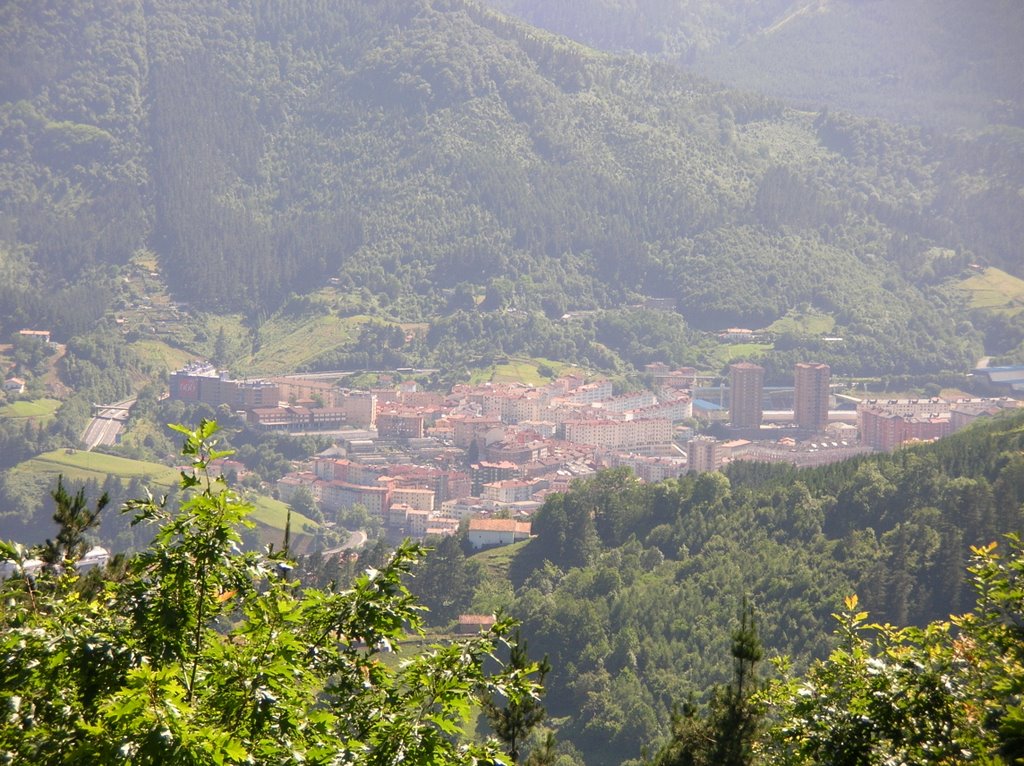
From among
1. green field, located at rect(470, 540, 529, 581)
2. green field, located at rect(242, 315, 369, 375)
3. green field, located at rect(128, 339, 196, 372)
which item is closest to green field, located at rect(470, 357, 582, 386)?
green field, located at rect(242, 315, 369, 375)

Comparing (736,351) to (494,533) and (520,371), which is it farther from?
(494,533)

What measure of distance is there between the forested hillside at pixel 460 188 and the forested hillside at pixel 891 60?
75.2 feet

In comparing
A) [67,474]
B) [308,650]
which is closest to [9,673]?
[308,650]

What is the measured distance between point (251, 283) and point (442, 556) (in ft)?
222

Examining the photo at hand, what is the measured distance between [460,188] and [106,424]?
2063 inches

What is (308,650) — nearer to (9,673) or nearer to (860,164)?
(9,673)

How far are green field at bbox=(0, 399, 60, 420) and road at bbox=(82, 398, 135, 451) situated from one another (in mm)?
2570

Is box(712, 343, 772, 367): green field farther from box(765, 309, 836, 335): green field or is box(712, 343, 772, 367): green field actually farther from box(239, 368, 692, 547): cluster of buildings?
box(239, 368, 692, 547): cluster of buildings

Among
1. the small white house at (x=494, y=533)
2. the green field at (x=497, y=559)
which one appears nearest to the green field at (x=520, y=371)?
the small white house at (x=494, y=533)

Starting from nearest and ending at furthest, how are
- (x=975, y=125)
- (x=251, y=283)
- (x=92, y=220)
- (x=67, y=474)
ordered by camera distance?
(x=67, y=474) < (x=251, y=283) < (x=92, y=220) < (x=975, y=125)

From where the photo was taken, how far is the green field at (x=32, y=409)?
75.2 meters

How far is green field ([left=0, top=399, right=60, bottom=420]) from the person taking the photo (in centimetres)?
7519

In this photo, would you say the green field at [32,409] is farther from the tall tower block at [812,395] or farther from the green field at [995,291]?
the green field at [995,291]

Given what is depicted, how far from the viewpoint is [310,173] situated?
130 metres
